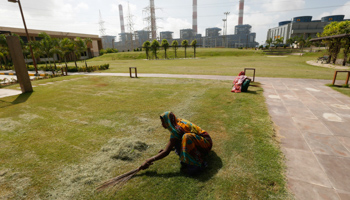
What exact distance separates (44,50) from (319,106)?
30170 millimetres

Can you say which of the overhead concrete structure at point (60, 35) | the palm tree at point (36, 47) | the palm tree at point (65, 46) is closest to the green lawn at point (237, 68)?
the palm tree at point (65, 46)

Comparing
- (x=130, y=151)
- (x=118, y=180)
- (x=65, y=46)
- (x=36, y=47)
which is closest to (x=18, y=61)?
(x=130, y=151)

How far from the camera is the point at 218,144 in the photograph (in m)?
4.65

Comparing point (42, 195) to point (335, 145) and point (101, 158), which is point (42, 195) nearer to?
point (101, 158)

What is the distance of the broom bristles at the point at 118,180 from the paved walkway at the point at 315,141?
305 centimetres

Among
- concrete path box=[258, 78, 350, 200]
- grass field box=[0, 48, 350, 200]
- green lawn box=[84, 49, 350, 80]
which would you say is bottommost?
grass field box=[0, 48, 350, 200]

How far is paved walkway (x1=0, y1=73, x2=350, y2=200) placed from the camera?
312 centimetres

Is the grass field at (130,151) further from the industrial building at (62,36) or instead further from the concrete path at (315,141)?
the industrial building at (62,36)

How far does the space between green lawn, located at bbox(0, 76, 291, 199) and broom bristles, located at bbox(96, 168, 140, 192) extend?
0.39 ft

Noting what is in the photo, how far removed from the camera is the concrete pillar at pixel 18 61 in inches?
436

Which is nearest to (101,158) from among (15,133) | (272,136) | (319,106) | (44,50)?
(15,133)

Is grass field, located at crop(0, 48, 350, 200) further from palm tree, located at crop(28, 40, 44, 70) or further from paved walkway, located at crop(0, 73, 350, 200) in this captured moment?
palm tree, located at crop(28, 40, 44, 70)

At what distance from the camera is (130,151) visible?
440 cm

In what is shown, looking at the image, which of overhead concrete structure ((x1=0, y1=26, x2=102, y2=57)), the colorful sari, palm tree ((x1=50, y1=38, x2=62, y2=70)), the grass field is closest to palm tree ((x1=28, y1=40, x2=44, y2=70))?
palm tree ((x1=50, y1=38, x2=62, y2=70))
